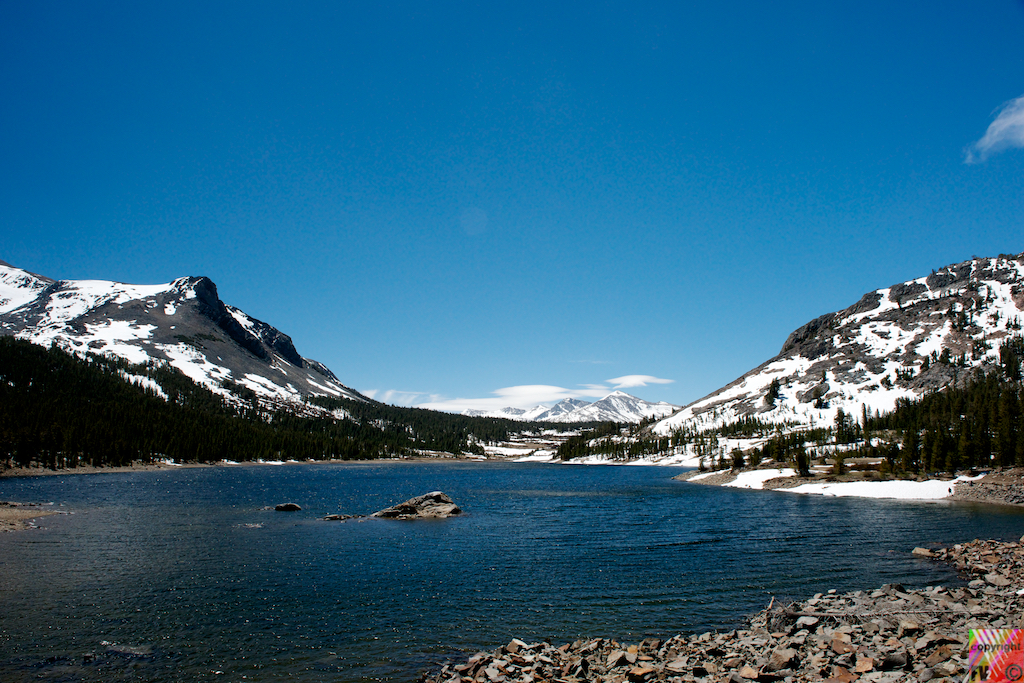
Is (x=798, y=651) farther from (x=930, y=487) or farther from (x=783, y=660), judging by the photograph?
(x=930, y=487)

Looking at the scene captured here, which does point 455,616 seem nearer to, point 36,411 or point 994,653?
point 994,653

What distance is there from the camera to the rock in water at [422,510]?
69.4m

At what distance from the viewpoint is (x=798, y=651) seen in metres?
20.1

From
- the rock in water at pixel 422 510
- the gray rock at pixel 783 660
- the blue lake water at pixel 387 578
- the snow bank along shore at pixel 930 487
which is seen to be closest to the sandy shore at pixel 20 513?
the blue lake water at pixel 387 578

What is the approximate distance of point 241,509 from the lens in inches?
2911

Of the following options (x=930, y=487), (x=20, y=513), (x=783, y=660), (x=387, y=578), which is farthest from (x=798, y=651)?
(x=930, y=487)

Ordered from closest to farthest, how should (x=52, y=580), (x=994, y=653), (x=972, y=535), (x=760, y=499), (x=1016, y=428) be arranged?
(x=994, y=653)
(x=52, y=580)
(x=972, y=535)
(x=760, y=499)
(x=1016, y=428)

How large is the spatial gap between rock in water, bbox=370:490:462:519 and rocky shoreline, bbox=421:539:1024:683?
47.5m

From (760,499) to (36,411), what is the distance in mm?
189749

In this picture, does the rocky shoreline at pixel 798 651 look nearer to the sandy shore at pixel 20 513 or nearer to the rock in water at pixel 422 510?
the rock in water at pixel 422 510

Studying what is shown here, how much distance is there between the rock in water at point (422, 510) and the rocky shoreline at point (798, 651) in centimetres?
4746

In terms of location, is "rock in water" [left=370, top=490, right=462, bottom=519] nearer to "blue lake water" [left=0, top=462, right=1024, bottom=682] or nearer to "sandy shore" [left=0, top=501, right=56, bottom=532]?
"blue lake water" [left=0, top=462, right=1024, bottom=682]

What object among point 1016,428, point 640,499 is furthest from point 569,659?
point 1016,428

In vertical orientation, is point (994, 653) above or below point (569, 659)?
above
